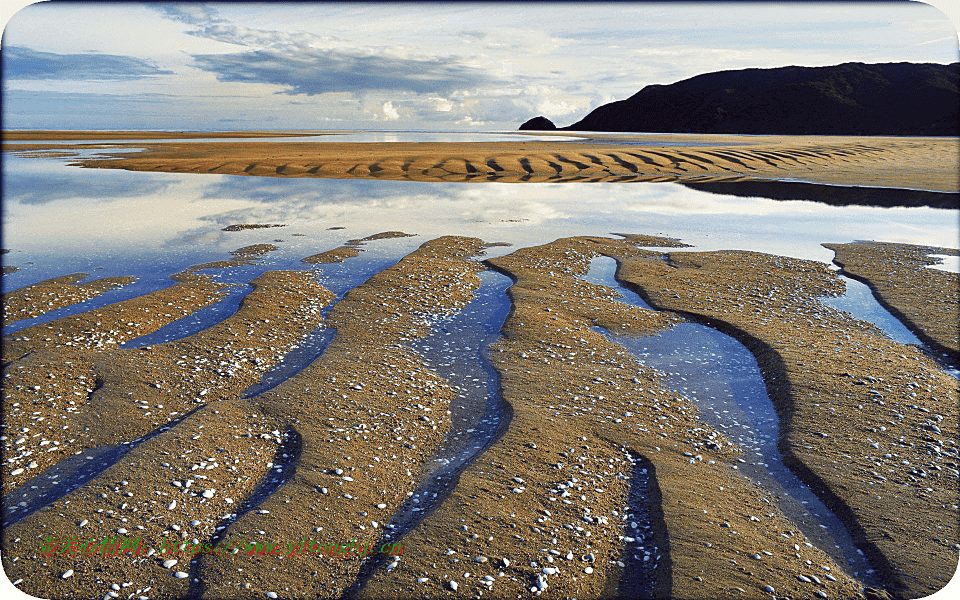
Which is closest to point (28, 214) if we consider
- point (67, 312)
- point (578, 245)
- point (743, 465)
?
point (67, 312)

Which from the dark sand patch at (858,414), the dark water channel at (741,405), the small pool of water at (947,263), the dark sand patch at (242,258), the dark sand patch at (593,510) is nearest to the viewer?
the dark sand patch at (593,510)

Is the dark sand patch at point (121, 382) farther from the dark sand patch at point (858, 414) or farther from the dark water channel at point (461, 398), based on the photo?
the dark sand patch at point (858, 414)

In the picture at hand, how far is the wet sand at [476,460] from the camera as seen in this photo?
5621mm

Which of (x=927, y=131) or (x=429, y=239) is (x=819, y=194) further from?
(x=927, y=131)

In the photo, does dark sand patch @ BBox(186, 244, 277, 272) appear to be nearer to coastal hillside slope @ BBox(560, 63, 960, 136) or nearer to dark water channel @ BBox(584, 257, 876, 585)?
dark water channel @ BBox(584, 257, 876, 585)

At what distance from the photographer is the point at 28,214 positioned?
25984mm

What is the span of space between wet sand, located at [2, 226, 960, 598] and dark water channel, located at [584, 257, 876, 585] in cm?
17

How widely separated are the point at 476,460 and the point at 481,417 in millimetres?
1437

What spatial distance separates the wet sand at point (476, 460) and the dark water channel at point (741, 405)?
0.56 ft

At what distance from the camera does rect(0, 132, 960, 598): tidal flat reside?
5770 millimetres

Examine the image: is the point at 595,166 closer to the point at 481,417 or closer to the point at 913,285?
the point at 913,285

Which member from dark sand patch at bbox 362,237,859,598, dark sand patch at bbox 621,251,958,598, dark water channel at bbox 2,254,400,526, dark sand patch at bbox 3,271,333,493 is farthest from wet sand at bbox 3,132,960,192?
dark sand patch at bbox 362,237,859,598

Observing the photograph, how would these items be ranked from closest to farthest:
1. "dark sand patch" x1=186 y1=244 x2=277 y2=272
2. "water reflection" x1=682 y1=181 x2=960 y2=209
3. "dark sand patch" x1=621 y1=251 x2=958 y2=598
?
1. "dark sand patch" x1=621 y1=251 x2=958 y2=598
2. "dark sand patch" x1=186 y1=244 x2=277 y2=272
3. "water reflection" x1=682 y1=181 x2=960 y2=209

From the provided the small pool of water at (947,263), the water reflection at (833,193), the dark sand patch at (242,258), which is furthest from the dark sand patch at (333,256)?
the water reflection at (833,193)
